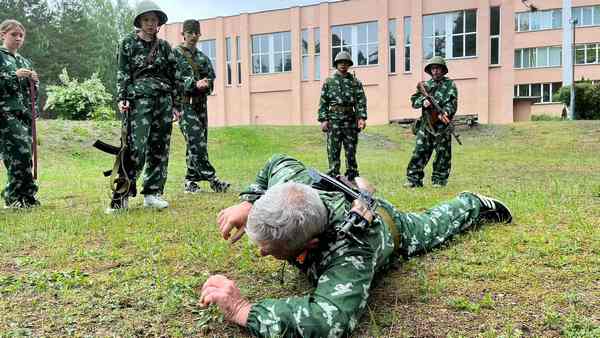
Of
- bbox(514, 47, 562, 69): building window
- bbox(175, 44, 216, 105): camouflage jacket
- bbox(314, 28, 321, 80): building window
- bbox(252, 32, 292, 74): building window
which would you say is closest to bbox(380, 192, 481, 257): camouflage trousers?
bbox(175, 44, 216, 105): camouflage jacket

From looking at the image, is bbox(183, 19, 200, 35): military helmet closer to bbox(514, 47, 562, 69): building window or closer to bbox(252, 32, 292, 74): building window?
bbox(252, 32, 292, 74): building window

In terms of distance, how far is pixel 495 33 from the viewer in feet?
100

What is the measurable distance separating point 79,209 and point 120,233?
177 centimetres

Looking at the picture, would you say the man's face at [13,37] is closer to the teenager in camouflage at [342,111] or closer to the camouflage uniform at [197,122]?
the camouflage uniform at [197,122]

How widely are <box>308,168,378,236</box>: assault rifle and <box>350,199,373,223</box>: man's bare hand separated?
17 mm

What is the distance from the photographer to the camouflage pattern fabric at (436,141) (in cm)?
822

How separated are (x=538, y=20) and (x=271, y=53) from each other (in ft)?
68.9

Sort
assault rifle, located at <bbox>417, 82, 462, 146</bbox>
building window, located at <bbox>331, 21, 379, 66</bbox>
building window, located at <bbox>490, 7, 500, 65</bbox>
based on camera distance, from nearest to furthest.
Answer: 1. assault rifle, located at <bbox>417, 82, 462, 146</bbox>
2. building window, located at <bbox>490, 7, 500, 65</bbox>
3. building window, located at <bbox>331, 21, 379, 66</bbox>

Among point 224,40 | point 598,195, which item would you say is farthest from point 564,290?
point 224,40

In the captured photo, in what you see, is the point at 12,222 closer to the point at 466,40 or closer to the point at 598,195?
the point at 598,195

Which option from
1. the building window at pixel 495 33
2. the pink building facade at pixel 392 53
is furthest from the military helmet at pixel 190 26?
the building window at pixel 495 33

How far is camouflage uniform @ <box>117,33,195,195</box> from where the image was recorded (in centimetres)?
561

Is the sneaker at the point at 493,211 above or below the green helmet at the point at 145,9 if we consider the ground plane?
below

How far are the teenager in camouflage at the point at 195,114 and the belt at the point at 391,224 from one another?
4.38 metres
